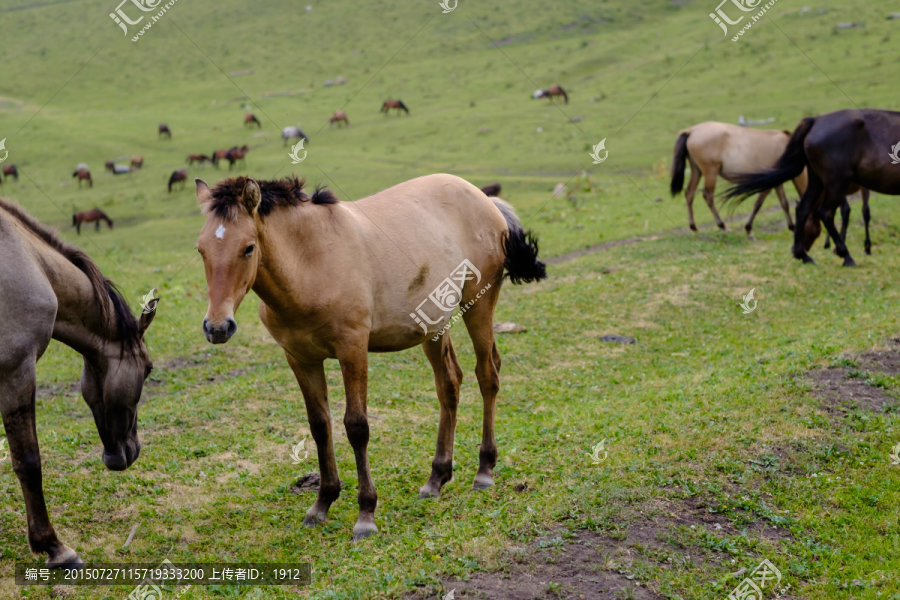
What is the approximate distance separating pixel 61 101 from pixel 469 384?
4733 cm

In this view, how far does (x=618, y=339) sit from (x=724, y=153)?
28.3 feet

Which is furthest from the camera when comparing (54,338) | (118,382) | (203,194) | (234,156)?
(234,156)

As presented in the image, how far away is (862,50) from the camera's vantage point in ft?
124

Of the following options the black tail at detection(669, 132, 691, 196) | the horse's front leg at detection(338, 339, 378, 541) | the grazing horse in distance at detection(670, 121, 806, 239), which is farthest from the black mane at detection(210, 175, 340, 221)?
the black tail at detection(669, 132, 691, 196)

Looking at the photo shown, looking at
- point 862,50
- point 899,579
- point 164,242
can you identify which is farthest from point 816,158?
point 862,50

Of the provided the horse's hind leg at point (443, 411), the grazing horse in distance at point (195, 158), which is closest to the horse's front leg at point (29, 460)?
the horse's hind leg at point (443, 411)

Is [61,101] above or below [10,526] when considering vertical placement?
below

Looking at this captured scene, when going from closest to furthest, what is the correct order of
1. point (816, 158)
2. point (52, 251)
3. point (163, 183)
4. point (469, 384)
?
point (52, 251) → point (469, 384) → point (816, 158) → point (163, 183)

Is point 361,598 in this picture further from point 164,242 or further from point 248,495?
point 164,242

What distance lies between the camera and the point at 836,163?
13891 millimetres

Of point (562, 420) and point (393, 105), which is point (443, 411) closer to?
point (562, 420)

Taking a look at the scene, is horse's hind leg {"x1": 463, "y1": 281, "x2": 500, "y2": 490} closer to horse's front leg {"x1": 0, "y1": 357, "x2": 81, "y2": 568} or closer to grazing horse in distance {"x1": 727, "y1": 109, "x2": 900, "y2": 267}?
horse's front leg {"x1": 0, "y1": 357, "x2": 81, "y2": 568}

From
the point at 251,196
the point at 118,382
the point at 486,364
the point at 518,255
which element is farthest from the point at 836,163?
the point at 118,382

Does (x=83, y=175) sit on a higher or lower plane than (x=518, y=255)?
lower
